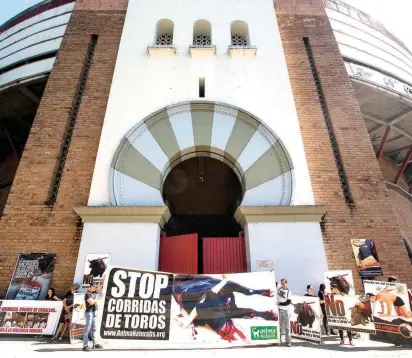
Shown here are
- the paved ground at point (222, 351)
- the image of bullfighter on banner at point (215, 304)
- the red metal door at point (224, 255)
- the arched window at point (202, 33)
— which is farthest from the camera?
the arched window at point (202, 33)

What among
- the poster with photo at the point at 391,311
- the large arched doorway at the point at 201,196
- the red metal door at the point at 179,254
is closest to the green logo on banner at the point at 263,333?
the poster with photo at the point at 391,311

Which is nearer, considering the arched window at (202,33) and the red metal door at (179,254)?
the red metal door at (179,254)

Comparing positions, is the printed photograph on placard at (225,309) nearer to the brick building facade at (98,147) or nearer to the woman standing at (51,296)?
the brick building facade at (98,147)

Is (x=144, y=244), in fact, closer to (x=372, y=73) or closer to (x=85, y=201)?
(x=85, y=201)

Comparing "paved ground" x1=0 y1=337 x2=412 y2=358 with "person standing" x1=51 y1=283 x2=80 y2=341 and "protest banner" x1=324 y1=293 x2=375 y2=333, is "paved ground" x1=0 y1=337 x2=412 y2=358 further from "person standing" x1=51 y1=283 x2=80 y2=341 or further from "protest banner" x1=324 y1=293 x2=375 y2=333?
"person standing" x1=51 y1=283 x2=80 y2=341

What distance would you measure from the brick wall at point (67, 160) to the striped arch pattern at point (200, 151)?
3.65ft

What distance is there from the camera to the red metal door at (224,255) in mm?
7363

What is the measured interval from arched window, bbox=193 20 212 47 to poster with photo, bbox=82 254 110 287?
24.6ft

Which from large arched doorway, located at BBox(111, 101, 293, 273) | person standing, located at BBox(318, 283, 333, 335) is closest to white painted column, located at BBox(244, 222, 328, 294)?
person standing, located at BBox(318, 283, 333, 335)

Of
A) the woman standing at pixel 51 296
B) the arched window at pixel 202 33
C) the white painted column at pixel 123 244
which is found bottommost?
the woman standing at pixel 51 296

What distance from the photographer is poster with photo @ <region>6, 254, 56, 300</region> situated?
6.70m

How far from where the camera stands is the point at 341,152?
8.28 metres

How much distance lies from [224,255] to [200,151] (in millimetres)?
2878

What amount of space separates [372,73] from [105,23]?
9609 mm
